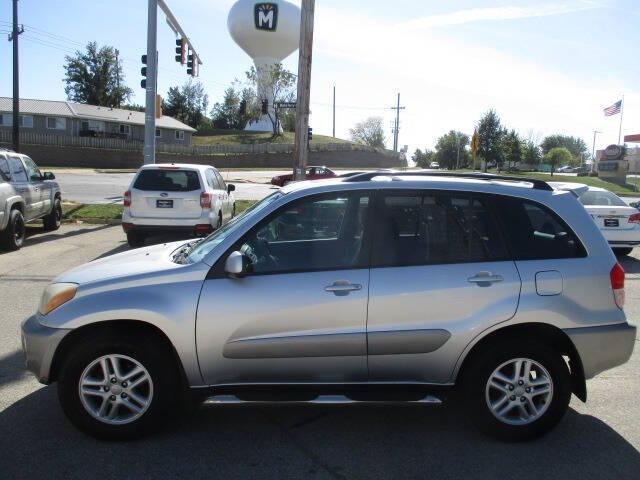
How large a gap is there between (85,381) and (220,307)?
992 millimetres

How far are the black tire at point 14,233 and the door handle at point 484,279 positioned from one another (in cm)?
961

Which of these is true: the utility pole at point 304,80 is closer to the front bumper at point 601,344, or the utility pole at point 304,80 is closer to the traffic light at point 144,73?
the traffic light at point 144,73

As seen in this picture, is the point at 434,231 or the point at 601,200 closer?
the point at 434,231

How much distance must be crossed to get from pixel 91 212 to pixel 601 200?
13027mm

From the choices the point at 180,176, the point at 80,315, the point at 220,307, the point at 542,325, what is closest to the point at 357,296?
the point at 220,307

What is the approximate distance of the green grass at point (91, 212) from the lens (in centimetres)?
1584

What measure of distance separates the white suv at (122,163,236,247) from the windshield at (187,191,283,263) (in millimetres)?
6828

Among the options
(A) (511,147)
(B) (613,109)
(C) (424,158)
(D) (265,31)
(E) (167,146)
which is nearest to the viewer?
(B) (613,109)

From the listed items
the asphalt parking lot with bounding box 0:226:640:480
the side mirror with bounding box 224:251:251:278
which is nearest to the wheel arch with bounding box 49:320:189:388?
the asphalt parking lot with bounding box 0:226:640:480

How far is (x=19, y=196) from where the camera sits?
36.8ft

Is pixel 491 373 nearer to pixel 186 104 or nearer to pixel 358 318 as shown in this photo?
pixel 358 318

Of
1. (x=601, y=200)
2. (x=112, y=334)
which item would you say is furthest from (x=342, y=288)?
(x=601, y=200)

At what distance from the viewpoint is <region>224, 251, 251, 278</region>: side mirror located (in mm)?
3629

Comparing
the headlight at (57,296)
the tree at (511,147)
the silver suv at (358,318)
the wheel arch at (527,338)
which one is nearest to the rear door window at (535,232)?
the silver suv at (358,318)
